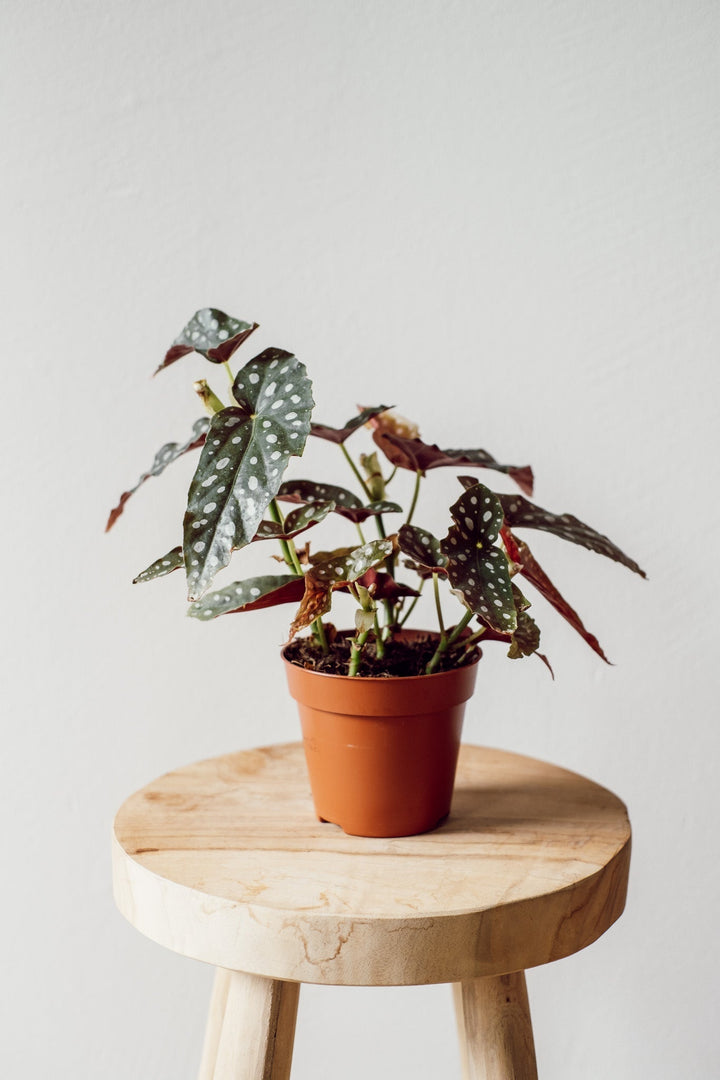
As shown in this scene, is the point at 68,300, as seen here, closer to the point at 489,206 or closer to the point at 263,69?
the point at 263,69

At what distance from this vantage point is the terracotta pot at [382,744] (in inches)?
32.8

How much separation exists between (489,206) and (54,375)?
572 mm

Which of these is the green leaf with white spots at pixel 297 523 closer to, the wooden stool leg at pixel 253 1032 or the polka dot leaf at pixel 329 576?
the polka dot leaf at pixel 329 576

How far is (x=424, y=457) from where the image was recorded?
2.93 ft

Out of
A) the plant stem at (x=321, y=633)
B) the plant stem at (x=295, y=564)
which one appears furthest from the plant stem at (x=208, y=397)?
the plant stem at (x=321, y=633)

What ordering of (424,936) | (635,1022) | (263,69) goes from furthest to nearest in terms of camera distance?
(635,1022) → (263,69) → (424,936)

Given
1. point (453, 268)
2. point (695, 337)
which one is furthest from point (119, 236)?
point (695, 337)

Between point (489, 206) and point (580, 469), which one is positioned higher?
point (489, 206)

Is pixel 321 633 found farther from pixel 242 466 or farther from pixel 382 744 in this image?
pixel 242 466

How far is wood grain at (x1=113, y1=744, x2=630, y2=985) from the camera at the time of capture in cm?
70

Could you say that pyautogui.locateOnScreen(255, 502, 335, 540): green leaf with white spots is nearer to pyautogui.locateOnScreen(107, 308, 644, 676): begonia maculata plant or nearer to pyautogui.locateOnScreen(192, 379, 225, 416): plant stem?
pyautogui.locateOnScreen(107, 308, 644, 676): begonia maculata plant

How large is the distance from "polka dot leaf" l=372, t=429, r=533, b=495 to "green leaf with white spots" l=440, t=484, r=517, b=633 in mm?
99

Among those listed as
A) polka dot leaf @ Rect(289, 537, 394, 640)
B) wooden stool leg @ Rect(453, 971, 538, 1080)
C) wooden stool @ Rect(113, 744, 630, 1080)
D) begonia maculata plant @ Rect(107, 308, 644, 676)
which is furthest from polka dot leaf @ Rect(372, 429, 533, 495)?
wooden stool leg @ Rect(453, 971, 538, 1080)

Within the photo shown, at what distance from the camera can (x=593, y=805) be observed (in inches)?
36.8
